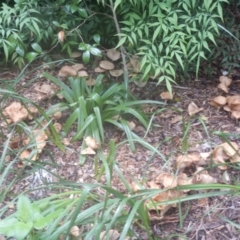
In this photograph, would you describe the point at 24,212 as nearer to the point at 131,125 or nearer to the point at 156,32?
the point at 131,125

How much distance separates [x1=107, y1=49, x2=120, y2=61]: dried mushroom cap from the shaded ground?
253mm

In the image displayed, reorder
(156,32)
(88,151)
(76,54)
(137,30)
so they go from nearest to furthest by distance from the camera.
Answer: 1. (88,151)
2. (156,32)
3. (137,30)
4. (76,54)

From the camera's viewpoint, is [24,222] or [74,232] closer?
[24,222]

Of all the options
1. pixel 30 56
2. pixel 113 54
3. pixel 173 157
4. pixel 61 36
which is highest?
pixel 61 36

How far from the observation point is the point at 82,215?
2.64 m

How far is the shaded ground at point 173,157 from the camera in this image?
9.49ft

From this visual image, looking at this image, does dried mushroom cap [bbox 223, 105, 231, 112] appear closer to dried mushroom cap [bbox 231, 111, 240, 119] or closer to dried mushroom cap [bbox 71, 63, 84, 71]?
dried mushroom cap [bbox 231, 111, 240, 119]

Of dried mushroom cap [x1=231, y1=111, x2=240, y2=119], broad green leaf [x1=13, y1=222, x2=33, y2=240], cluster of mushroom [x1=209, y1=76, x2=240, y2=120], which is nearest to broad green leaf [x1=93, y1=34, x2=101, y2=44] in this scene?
cluster of mushroom [x1=209, y1=76, x2=240, y2=120]

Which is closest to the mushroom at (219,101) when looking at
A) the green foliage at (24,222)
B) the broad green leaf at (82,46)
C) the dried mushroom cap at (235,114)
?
the dried mushroom cap at (235,114)

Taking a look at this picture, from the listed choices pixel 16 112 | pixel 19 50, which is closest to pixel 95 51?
pixel 19 50

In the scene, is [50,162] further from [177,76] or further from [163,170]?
[177,76]

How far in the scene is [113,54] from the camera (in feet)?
12.8

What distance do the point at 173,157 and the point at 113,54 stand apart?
102 cm

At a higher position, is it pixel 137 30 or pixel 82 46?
pixel 137 30
